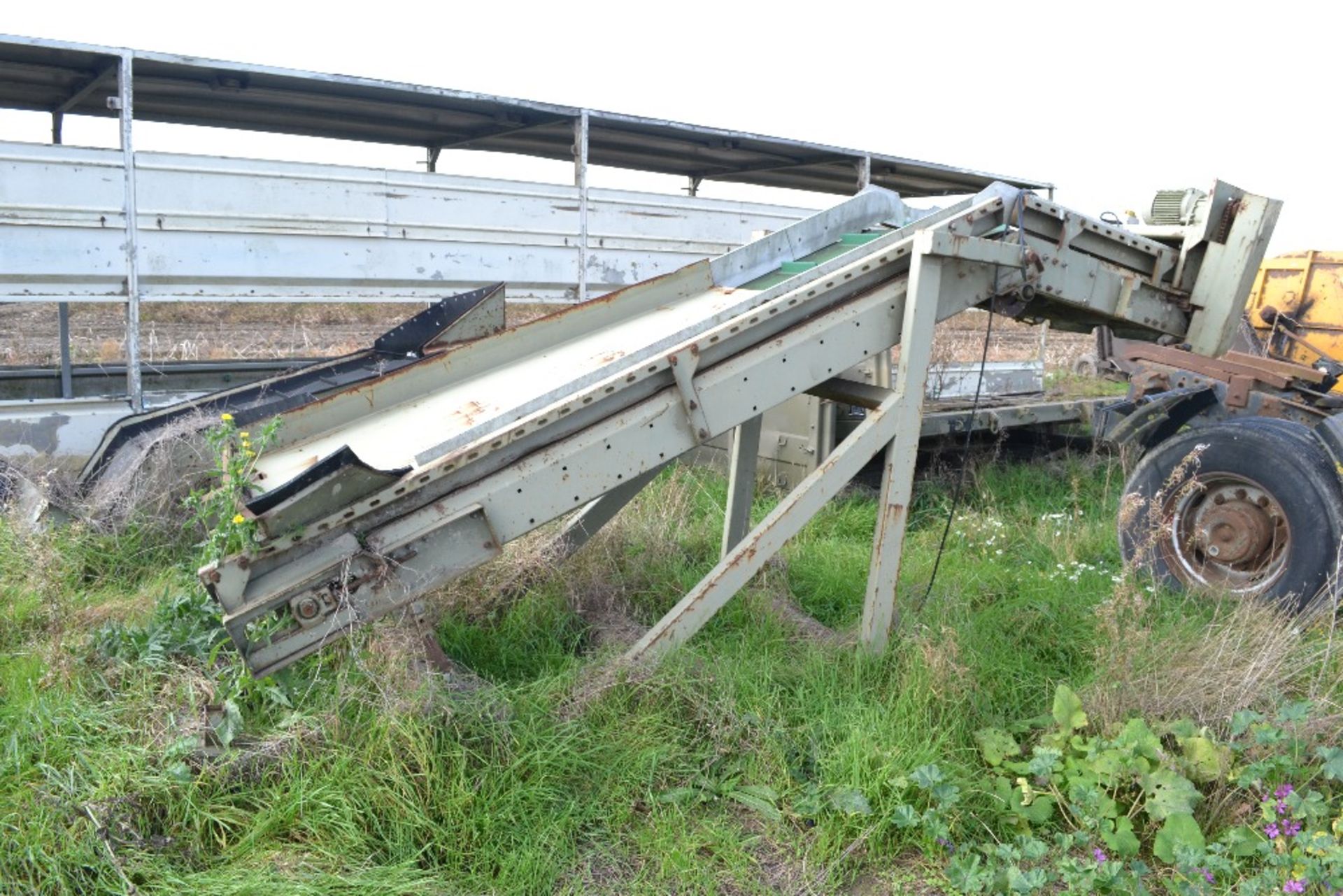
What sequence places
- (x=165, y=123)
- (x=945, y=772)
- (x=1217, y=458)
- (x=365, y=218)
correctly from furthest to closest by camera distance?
(x=165, y=123) → (x=365, y=218) → (x=1217, y=458) → (x=945, y=772)

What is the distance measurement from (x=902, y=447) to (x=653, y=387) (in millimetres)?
1135

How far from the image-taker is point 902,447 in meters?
4.02

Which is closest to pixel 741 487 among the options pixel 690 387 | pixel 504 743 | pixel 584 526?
pixel 584 526

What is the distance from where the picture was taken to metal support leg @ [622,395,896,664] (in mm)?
3670

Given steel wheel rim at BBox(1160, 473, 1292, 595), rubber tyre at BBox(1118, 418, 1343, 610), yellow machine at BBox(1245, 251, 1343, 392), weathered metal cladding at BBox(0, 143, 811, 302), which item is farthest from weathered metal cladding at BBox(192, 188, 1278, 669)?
yellow machine at BBox(1245, 251, 1343, 392)

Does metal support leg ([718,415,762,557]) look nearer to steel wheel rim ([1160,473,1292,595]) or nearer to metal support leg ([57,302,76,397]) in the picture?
steel wheel rim ([1160,473,1292,595])

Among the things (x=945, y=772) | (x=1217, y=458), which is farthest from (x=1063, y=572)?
(x=945, y=772)

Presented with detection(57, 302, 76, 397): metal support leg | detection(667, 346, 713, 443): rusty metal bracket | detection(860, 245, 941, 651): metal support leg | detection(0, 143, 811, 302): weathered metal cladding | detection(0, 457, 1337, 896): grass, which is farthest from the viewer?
detection(57, 302, 76, 397): metal support leg

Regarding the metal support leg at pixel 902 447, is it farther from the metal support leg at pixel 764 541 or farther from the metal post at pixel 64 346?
the metal post at pixel 64 346

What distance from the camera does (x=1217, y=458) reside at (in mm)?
4840

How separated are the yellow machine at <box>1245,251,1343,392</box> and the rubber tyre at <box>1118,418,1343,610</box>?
480 cm

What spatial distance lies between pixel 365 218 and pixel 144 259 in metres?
1.67

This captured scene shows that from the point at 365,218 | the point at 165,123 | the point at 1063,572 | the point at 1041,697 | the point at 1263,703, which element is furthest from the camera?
the point at 165,123

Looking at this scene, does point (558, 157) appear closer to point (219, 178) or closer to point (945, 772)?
point (219, 178)
